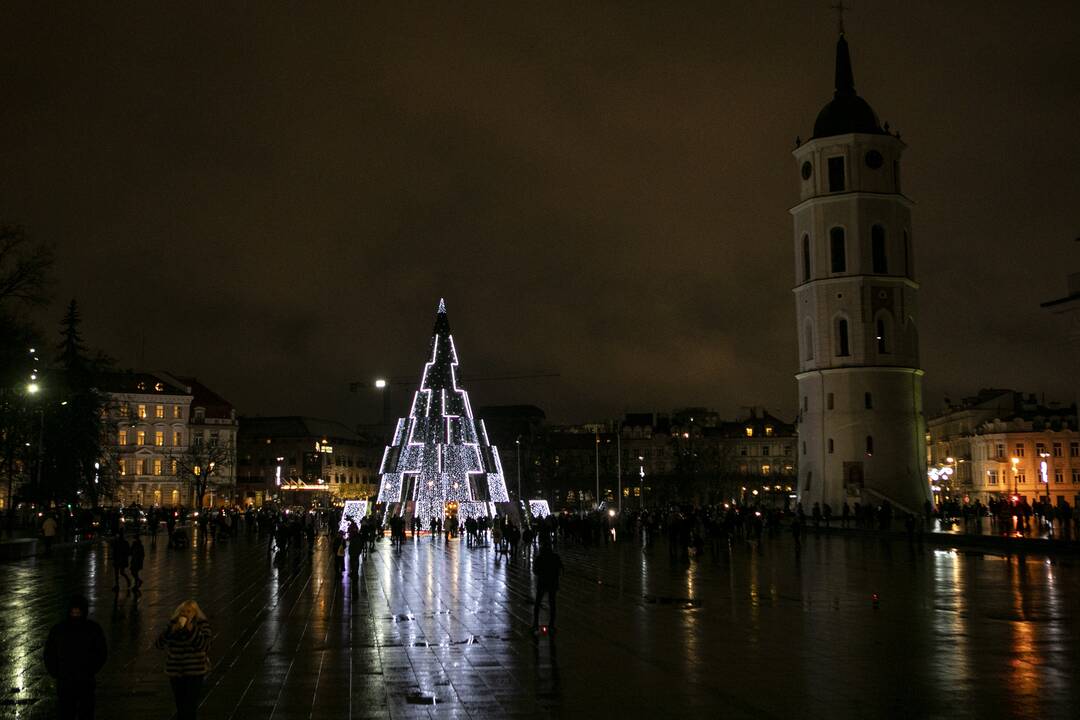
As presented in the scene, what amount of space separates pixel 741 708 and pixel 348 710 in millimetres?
4097

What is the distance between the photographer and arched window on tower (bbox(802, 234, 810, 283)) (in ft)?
254

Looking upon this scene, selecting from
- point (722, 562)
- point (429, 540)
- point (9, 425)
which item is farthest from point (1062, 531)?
point (9, 425)

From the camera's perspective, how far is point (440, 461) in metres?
60.3

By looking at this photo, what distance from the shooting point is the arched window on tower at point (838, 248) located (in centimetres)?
7562

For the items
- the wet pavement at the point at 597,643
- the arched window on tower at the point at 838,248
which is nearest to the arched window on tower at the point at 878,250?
the arched window on tower at the point at 838,248

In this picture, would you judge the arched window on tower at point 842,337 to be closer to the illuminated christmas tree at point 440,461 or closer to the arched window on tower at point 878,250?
the arched window on tower at point 878,250

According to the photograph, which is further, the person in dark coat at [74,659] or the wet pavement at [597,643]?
the wet pavement at [597,643]

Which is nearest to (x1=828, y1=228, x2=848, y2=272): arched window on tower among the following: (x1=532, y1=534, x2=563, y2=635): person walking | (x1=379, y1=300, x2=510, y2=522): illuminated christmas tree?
(x1=379, y1=300, x2=510, y2=522): illuminated christmas tree

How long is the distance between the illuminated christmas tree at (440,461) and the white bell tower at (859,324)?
25179 millimetres

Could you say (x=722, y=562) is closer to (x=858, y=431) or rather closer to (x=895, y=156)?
(x=858, y=431)

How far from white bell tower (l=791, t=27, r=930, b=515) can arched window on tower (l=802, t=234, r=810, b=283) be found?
13cm

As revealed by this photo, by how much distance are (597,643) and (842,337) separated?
2419 inches

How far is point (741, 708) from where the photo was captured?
12.1m

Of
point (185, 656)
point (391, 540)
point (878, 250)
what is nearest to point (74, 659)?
point (185, 656)
